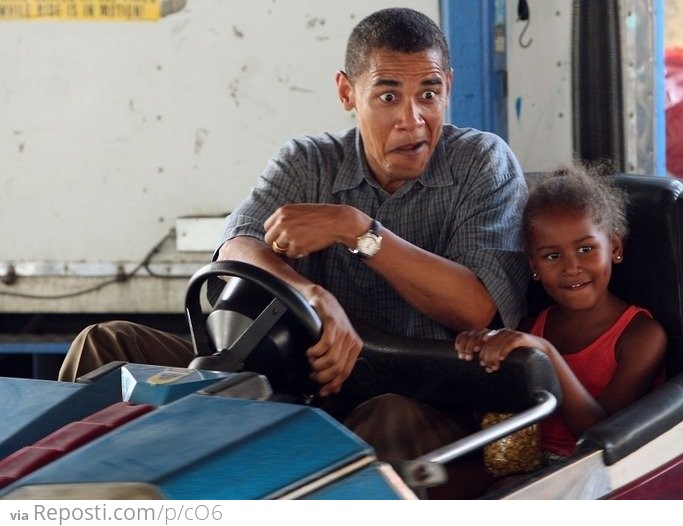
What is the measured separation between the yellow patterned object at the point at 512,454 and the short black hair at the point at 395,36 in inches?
24.6

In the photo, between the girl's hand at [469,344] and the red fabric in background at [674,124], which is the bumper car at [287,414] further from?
the red fabric in background at [674,124]

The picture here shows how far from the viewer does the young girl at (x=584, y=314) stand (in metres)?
1.76

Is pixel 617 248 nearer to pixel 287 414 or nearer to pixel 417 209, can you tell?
pixel 417 209

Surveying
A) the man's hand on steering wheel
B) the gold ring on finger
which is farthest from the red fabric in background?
the man's hand on steering wheel

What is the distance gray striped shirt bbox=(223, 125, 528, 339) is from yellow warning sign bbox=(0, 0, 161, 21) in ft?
3.49

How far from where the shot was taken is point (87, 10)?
118 inches

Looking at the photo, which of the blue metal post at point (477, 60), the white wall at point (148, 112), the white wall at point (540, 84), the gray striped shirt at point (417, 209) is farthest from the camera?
the white wall at point (148, 112)

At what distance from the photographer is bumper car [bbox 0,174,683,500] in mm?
1215

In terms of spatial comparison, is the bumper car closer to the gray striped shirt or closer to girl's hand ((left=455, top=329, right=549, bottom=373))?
girl's hand ((left=455, top=329, right=549, bottom=373))

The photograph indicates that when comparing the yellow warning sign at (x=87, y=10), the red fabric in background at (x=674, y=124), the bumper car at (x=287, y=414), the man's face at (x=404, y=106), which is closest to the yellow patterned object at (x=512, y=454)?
the bumper car at (x=287, y=414)

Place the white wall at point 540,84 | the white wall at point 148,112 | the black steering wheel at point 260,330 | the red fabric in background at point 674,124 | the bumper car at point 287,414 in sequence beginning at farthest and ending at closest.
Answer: the red fabric in background at point 674,124
the white wall at point 148,112
the white wall at point 540,84
the black steering wheel at point 260,330
the bumper car at point 287,414

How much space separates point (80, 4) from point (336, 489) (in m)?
2.10

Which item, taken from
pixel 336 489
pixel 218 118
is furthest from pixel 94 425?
pixel 218 118
